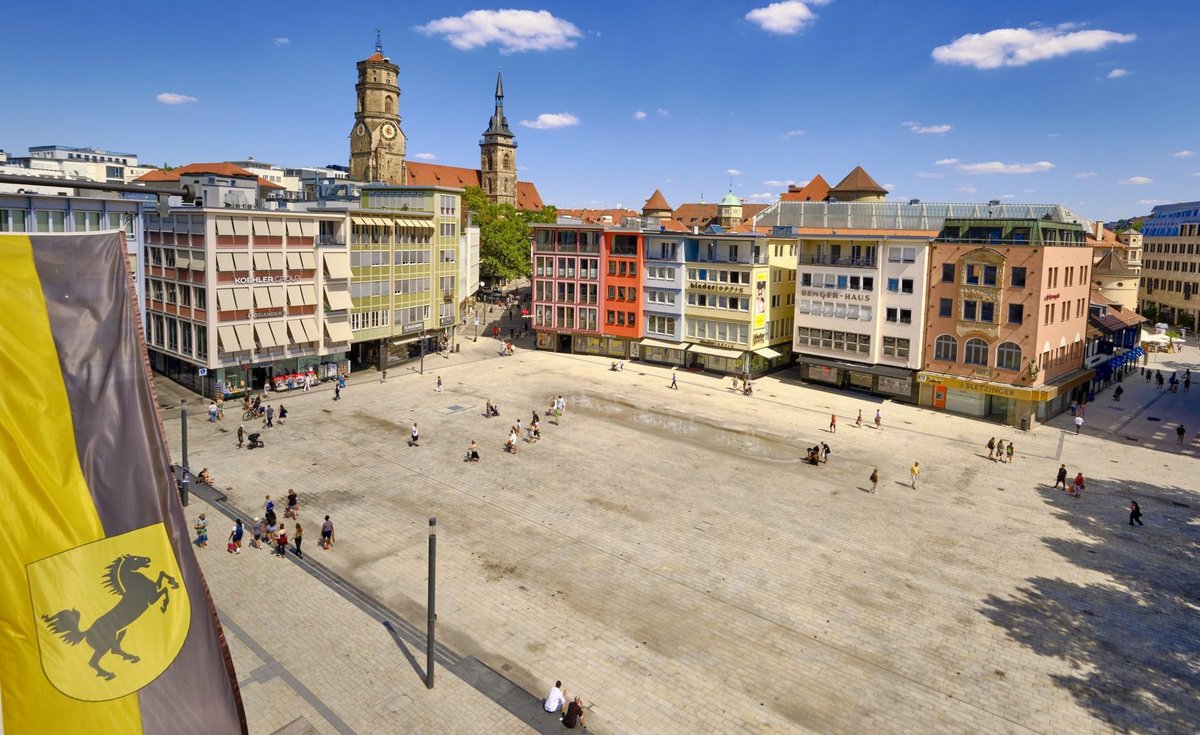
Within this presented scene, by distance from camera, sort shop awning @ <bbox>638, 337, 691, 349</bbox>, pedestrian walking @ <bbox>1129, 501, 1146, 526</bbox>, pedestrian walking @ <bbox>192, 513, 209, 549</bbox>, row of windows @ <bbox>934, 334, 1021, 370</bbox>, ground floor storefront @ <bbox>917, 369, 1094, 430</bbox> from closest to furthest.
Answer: pedestrian walking @ <bbox>192, 513, 209, 549</bbox>, pedestrian walking @ <bbox>1129, 501, 1146, 526</bbox>, ground floor storefront @ <bbox>917, 369, 1094, 430</bbox>, row of windows @ <bbox>934, 334, 1021, 370</bbox>, shop awning @ <bbox>638, 337, 691, 349</bbox>

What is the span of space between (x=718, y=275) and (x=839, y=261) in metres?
10.7

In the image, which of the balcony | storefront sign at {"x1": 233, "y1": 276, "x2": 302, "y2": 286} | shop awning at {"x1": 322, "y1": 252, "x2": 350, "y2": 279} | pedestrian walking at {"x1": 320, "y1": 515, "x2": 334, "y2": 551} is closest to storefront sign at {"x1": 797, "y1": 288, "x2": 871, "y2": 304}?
the balcony

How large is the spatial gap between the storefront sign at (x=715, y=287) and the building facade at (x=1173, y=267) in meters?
81.2

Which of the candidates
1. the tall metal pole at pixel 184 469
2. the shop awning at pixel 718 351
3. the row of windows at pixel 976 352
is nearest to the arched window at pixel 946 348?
the row of windows at pixel 976 352

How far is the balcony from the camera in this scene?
190 feet

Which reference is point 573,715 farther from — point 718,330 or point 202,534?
point 718,330

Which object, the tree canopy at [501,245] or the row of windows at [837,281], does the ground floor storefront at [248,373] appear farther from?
the tree canopy at [501,245]

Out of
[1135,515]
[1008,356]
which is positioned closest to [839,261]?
[1008,356]

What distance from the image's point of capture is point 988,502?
3694cm

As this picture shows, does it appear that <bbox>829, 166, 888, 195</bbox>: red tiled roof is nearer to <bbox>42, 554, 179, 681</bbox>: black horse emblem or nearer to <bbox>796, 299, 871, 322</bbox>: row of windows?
<bbox>796, 299, 871, 322</bbox>: row of windows

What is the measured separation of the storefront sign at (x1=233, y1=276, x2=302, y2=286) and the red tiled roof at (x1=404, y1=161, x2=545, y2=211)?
77092 millimetres

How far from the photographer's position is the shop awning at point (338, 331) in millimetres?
57228

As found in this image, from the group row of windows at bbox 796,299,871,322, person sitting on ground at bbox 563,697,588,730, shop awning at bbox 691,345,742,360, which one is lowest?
person sitting on ground at bbox 563,697,588,730

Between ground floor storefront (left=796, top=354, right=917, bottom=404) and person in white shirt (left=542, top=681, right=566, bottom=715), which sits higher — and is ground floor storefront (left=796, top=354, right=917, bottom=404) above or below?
above
